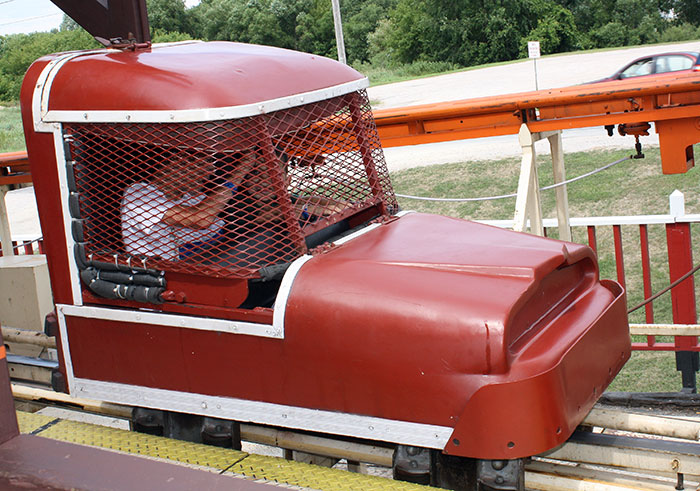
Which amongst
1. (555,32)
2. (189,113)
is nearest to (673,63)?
(189,113)

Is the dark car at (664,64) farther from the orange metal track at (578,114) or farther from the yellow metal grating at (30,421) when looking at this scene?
the yellow metal grating at (30,421)

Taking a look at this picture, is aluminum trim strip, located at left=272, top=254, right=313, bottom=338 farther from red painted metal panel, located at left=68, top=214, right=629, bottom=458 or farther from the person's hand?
the person's hand

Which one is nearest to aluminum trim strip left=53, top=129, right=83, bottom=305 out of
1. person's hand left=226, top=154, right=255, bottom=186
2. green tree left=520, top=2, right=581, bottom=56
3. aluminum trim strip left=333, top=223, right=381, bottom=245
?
person's hand left=226, top=154, right=255, bottom=186

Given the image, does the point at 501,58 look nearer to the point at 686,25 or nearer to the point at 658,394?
the point at 686,25

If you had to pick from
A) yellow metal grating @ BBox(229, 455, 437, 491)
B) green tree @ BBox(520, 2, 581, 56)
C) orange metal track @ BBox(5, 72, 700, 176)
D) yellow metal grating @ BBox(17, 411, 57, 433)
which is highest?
green tree @ BBox(520, 2, 581, 56)

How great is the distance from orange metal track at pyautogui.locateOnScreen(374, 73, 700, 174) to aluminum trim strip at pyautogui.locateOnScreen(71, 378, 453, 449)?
3.13 metres

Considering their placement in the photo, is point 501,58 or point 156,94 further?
point 501,58

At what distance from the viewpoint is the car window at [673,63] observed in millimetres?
16852

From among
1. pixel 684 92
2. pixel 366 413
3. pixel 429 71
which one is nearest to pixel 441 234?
pixel 366 413

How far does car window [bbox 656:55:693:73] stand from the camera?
1685cm

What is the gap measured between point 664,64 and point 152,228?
52.9 feet

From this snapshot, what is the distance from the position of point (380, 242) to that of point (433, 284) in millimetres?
535

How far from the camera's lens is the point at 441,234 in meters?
3.45

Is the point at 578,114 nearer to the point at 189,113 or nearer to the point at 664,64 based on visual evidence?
the point at 189,113
